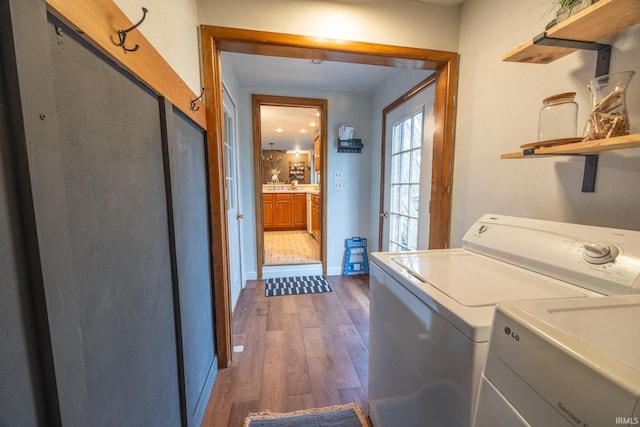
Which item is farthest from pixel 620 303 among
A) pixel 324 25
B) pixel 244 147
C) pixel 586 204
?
pixel 244 147

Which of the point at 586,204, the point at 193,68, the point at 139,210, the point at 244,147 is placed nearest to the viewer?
the point at 139,210

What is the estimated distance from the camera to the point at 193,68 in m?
1.31

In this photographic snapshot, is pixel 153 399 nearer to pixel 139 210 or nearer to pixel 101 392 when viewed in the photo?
pixel 101 392

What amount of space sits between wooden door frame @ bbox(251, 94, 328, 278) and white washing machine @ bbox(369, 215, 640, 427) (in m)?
2.11

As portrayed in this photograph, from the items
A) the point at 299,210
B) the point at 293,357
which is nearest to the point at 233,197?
the point at 293,357

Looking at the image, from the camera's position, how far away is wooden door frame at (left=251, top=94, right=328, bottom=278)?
299 cm

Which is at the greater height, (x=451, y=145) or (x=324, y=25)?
(x=324, y=25)

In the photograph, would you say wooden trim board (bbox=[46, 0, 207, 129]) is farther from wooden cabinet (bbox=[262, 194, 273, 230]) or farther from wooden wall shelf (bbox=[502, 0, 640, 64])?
wooden cabinet (bbox=[262, 194, 273, 230])

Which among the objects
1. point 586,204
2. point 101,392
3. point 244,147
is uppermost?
point 244,147

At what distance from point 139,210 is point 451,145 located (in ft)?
5.75

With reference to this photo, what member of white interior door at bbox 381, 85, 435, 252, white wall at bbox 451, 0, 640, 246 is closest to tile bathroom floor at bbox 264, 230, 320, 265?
white interior door at bbox 381, 85, 435, 252

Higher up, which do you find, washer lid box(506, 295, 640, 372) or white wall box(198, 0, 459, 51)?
white wall box(198, 0, 459, 51)

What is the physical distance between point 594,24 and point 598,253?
75 cm

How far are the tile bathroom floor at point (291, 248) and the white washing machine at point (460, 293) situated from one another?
2401mm
